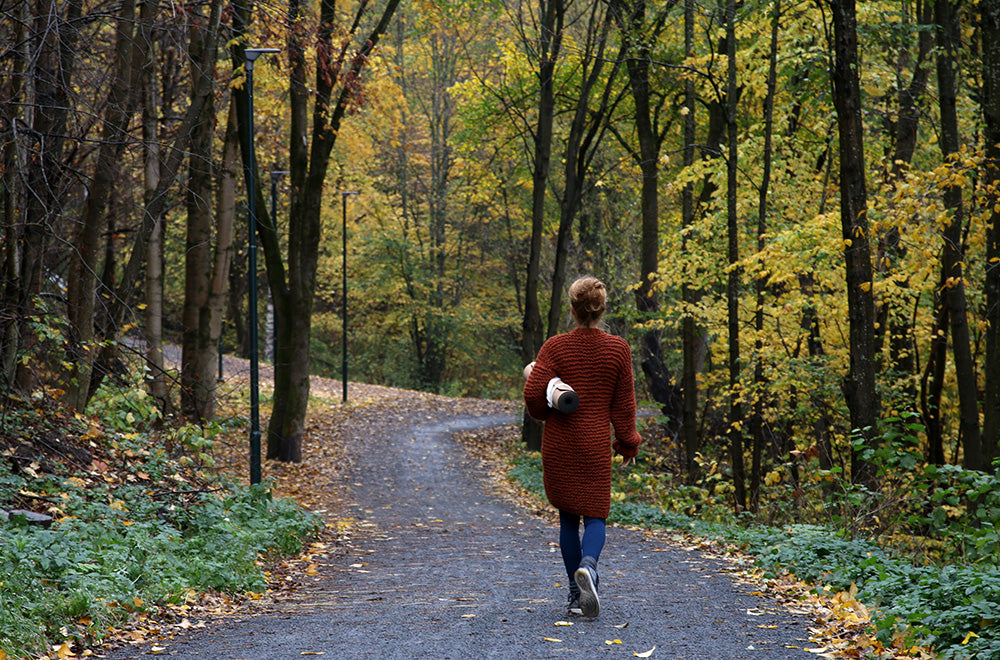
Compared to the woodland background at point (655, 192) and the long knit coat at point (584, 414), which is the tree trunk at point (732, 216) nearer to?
the woodland background at point (655, 192)

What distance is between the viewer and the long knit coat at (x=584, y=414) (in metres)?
5.48

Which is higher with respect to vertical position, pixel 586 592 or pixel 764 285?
pixel 764 285

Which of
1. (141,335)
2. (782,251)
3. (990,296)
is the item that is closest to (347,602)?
(141,335)

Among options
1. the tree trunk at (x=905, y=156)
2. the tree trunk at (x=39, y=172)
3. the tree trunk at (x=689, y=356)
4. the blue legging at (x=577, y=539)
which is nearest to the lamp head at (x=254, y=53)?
the tree trunk at (x=39, y=172)

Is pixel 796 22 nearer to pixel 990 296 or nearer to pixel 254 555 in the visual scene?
pixel 990 296

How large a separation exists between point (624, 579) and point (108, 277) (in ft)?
36.5

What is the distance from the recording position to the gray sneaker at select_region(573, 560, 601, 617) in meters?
5.32

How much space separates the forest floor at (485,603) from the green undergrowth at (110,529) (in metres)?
0.30

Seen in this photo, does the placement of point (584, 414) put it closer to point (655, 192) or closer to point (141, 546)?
point (141, 546)

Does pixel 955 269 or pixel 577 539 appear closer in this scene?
pixel 577 539

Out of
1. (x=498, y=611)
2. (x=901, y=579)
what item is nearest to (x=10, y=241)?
Result: (x=498, y=611)

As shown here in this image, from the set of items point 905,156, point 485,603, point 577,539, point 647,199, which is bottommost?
point 485,603

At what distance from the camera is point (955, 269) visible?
1046 centimetres

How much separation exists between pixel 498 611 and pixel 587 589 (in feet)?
2.51
